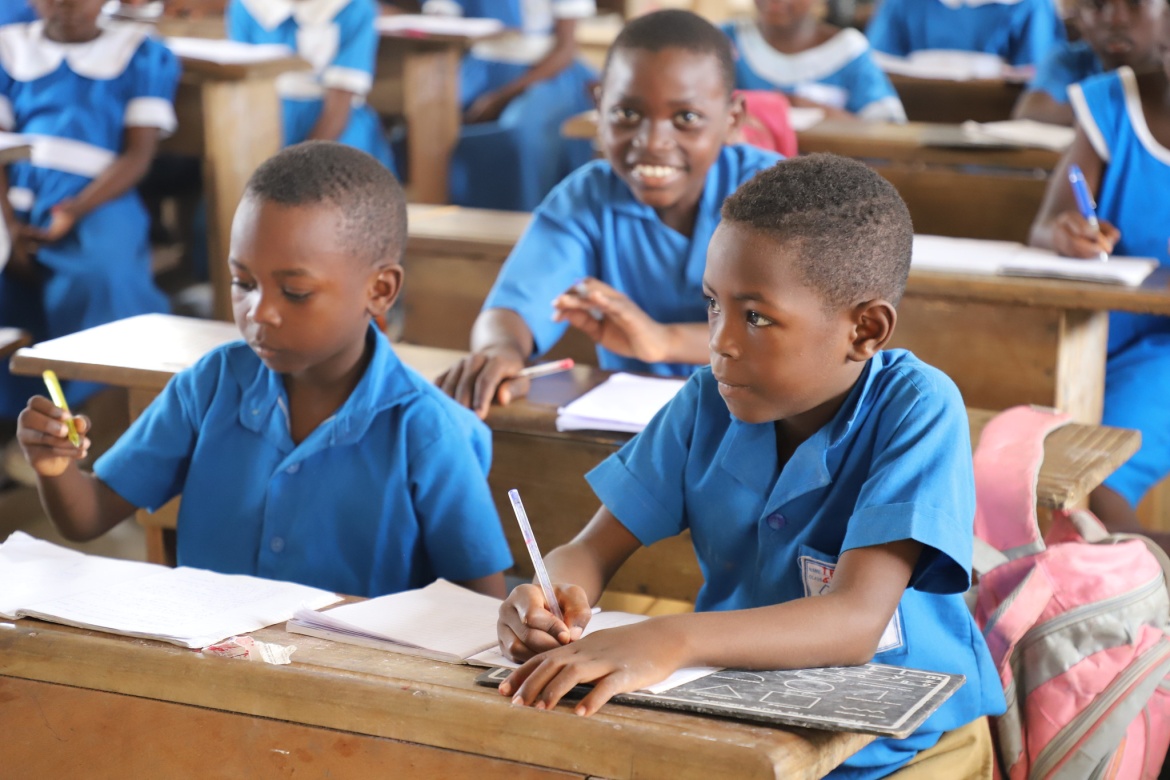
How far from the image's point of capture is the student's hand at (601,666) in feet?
3.39

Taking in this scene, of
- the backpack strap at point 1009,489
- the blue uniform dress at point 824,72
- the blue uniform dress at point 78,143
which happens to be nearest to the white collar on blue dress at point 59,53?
the blue uniform dress at point 78,143

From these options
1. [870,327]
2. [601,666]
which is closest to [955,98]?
[870,327]

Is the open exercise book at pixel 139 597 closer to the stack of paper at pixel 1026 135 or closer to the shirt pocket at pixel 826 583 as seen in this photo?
the shirt pocket at pixel 826 583

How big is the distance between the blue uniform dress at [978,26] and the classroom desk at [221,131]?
209 centimetres

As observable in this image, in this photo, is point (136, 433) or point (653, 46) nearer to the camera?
point (136, 433)

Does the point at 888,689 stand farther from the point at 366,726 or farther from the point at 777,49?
the point at 777,49

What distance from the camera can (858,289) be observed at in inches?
51.4

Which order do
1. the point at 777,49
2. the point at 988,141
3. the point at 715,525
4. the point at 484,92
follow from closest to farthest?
the point at 715,525 < the point at 988,141 < the point at 777,49 < the point at 484,92

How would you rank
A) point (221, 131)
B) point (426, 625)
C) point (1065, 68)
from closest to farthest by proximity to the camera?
point (426, 625) → point (1065, 68) → point (221, 131)

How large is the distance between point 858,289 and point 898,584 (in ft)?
0.89

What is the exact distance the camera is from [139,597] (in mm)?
1312

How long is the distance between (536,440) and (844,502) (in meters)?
0.79

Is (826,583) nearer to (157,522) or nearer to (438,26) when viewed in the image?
(157,522)

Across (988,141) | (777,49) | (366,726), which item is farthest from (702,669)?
(777,49)
